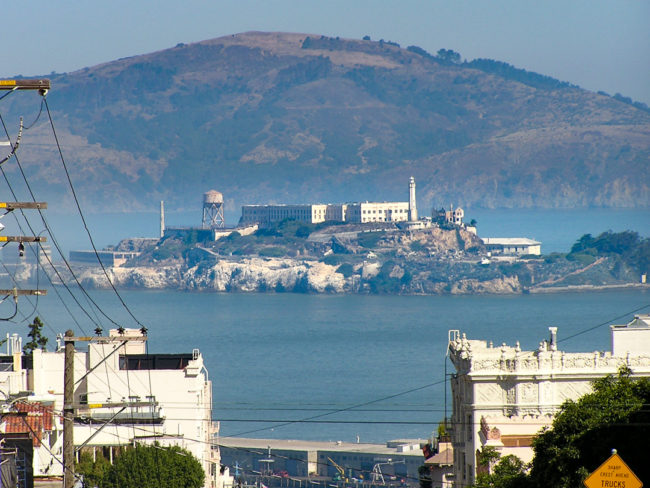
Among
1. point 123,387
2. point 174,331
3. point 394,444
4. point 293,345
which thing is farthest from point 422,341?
point 123,387

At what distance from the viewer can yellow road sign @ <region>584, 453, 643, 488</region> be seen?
411 inches

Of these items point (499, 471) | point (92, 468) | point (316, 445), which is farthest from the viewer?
point (316, 445)

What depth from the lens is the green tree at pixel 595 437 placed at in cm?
1505

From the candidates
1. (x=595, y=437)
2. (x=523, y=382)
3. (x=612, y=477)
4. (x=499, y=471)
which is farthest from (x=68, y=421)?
(x=523, y=382)

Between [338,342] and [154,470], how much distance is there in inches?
3826

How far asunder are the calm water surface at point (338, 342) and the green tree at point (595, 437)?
3267 cm

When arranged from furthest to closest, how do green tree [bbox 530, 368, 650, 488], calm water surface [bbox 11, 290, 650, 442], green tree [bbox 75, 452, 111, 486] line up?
calm water surface [bbox 11, 290, 650, 442]
green tree [bbox 75, 452, 111, 486]
green tree [bbox 530, 368, 650, 488]

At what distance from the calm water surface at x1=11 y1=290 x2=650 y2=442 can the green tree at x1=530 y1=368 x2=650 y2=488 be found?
32668mm

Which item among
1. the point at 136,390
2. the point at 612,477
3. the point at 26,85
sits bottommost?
the point at 612,477

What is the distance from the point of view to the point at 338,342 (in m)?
120

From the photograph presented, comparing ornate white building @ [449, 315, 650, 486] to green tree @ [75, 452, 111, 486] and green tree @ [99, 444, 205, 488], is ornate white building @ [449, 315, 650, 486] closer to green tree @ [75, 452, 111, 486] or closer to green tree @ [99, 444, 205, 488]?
green tree @ [99, 444, 205, 488]

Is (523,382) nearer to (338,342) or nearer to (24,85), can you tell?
(24,85)

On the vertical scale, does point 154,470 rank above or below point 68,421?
below

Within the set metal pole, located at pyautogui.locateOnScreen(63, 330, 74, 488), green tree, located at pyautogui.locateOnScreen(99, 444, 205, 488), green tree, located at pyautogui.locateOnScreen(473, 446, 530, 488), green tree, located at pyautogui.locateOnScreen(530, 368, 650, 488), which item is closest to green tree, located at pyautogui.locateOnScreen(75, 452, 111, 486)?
green tree, located at pyautogui.locateOnScreen(99, 444, 205, 488)
